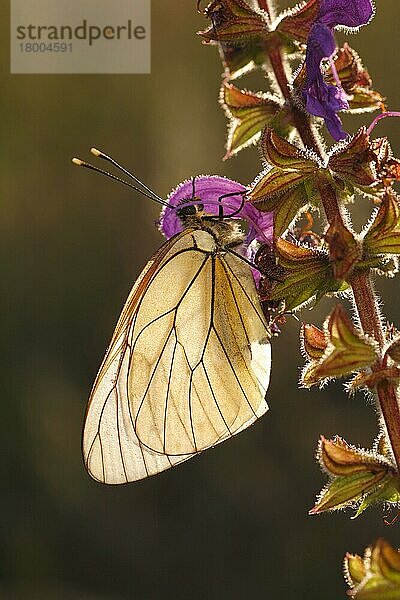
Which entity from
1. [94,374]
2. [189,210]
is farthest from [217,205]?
[94,374]

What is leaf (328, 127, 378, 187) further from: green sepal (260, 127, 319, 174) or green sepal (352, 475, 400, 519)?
green sepal (352, 475, 400, 519)

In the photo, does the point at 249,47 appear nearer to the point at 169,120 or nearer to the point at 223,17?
the point at 223,17

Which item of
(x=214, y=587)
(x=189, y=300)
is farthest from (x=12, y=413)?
(x=189, y=300)

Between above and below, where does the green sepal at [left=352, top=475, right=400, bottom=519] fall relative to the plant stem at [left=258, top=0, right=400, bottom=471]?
below

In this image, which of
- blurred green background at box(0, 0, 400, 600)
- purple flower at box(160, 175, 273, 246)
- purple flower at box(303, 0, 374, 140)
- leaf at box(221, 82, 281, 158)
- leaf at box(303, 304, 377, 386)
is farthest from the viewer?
blurred green background at box(0, 0, 400, 600)

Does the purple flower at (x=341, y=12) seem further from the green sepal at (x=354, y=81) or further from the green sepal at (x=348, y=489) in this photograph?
the green sepal at (x=348, y=489)

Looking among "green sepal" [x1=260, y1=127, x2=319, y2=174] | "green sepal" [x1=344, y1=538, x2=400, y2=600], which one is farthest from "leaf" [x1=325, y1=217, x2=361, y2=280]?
"green sepal" [x1=344, y1=538, x2=400, y2=600]
